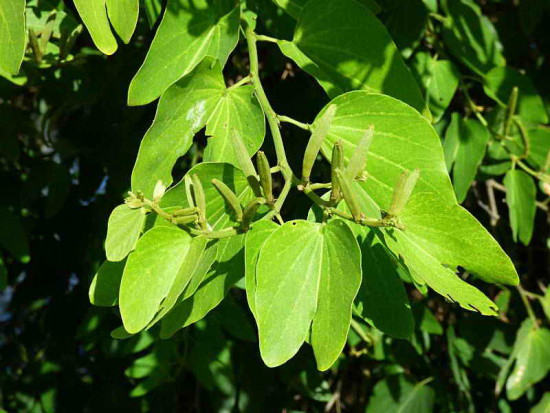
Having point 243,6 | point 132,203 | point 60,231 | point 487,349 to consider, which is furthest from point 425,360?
point 132,203

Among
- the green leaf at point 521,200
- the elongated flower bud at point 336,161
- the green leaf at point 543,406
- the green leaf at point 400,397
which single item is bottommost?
the green leaf at point 543,406

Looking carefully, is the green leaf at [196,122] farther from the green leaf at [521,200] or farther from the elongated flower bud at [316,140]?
the green leaf at [521,200]

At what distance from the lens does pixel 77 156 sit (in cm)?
126

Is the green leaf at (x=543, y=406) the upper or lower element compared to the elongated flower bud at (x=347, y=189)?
lower

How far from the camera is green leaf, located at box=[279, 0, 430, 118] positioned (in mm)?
708

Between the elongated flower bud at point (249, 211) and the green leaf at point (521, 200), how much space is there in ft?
2.15

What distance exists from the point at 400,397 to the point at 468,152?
21.4 inches

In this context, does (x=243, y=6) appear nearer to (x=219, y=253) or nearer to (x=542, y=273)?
(x=219, y=253)

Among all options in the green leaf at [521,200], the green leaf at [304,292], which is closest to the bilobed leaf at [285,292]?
the green leaf at [304,292]

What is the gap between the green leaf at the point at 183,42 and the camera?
0.66m

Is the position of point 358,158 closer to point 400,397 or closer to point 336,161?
point 336,161

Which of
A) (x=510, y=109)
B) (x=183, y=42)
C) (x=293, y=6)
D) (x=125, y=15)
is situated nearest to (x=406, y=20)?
(x=510, y=109)

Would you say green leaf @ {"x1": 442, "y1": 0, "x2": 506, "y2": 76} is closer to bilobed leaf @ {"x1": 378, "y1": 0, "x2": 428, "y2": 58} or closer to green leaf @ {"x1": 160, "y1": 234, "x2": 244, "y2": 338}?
bilobed leaf @ {"x1": 378, "y1": 0, "x2": 428, "y2": 58}

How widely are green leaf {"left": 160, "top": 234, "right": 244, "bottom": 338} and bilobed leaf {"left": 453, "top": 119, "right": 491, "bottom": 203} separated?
50 cm
